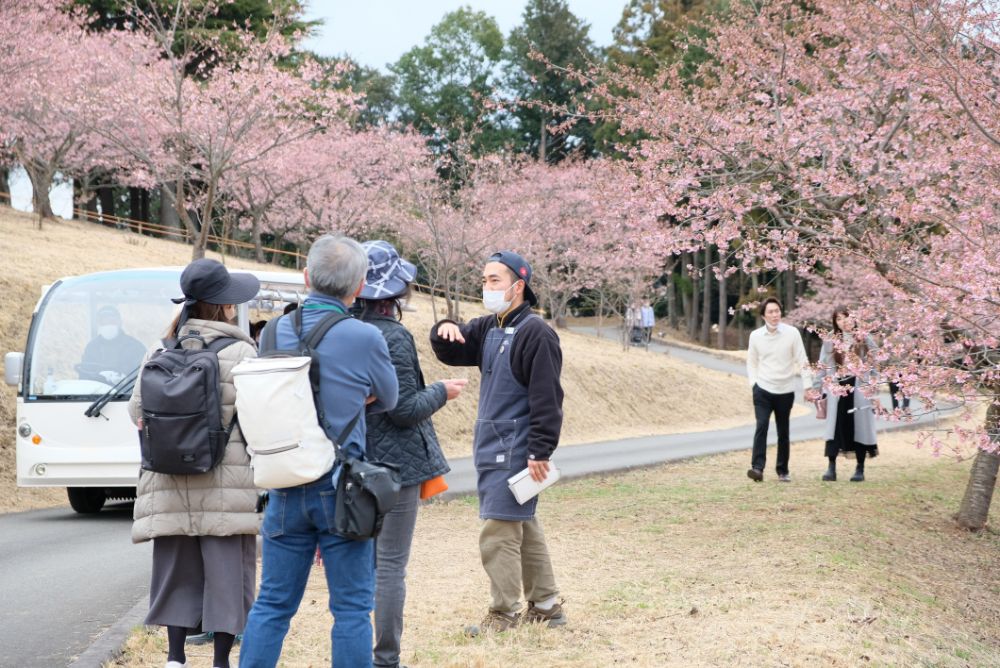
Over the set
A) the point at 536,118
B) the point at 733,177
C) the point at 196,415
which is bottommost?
the point at 196,415

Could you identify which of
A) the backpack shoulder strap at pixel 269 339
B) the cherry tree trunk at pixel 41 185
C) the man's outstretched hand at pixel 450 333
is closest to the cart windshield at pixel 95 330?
the man's outstretched hand at pixel 450 333

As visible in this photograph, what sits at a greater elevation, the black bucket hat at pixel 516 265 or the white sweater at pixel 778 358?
the black bucket hat at pixel 516 265

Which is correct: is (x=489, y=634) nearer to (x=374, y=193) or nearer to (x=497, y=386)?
(x=497, y=386)

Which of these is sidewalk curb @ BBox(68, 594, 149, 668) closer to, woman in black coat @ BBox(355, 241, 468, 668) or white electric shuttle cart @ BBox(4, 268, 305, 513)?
woman in black coat @ BBox(355, 241, 468, 668)

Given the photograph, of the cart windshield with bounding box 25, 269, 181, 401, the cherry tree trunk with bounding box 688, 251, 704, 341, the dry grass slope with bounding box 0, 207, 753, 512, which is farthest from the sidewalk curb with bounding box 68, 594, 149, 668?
the cherry tree trunk with bounding box 688, 251, 704, 341

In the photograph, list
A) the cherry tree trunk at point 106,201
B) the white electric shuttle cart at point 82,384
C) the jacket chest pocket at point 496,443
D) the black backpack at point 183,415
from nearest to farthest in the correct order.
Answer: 1. the black backpack at point 183,415
2. the jacket chest pocket at point 496,443
3. the white electric shuttle cart at point 82,384
4. the cherry tree trunk at point 106,201

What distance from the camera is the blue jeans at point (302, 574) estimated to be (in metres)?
A: 3.70

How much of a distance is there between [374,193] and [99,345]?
2866 cm

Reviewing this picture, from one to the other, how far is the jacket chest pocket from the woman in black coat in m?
0.63

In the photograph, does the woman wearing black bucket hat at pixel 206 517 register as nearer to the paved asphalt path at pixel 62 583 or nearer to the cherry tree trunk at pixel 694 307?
the paved asphalt path at pixel 62 583

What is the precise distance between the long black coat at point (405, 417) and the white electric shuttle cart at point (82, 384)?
5.91 meters

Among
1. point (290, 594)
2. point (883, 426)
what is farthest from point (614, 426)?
point (290, 594)

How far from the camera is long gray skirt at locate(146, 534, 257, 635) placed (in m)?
4.32

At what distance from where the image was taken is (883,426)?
21.1 meters
